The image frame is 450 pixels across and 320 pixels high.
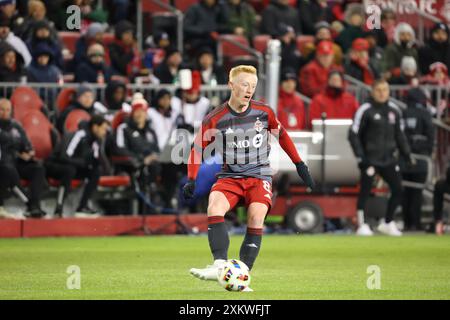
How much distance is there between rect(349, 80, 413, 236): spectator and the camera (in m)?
22.5

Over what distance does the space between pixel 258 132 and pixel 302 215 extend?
35.5ft

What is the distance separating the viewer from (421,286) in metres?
12.5

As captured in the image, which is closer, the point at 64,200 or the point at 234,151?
the point at 234,151

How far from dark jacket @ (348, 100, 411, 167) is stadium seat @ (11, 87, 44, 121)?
214 inches

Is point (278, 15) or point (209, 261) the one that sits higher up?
point (278, 15)

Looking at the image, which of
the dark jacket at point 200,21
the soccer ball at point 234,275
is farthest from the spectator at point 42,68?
the soccer ball at point 234,275

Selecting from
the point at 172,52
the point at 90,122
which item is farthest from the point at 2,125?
the point at 172,52

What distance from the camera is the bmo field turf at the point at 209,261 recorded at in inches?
464

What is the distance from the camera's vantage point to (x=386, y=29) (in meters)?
28.5

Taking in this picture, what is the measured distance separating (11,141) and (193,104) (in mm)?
3872

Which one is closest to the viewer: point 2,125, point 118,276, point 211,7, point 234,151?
point 234,151

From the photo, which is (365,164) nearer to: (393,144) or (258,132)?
(393,144)

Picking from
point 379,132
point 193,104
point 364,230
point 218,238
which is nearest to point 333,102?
point 379,132

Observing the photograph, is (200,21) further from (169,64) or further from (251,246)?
(251,246)
